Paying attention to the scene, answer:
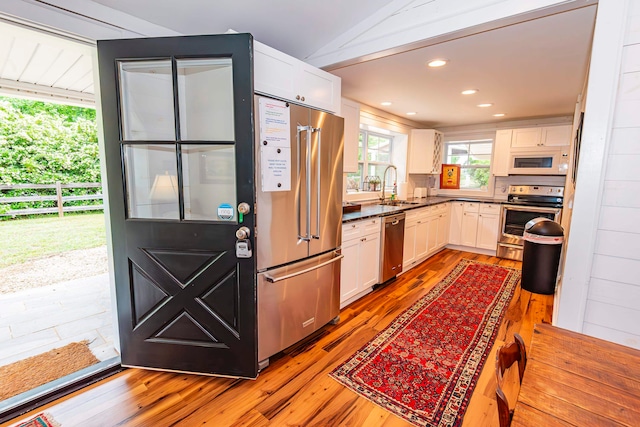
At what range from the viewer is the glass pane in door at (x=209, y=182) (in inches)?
72.2

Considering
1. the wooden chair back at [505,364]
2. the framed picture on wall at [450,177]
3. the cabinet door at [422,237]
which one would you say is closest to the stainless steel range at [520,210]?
the framed picture on wall at [450,177]

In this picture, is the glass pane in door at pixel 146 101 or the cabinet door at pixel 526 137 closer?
the glass pane in door at pixel 146 101

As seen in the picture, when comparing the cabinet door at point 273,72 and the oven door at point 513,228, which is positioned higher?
the cabinet door at point 273,72

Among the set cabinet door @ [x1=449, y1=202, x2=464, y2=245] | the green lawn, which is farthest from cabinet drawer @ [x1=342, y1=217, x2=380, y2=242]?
the green lawn

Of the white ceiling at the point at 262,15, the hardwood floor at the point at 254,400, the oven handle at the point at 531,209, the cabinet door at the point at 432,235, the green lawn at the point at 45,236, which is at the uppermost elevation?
the white ceiling at the point at 262,15

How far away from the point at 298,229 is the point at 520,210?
4.10 meters

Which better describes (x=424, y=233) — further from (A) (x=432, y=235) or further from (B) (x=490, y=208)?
(B) (x=490, y=208)

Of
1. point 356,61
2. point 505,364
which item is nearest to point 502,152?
point 356,61

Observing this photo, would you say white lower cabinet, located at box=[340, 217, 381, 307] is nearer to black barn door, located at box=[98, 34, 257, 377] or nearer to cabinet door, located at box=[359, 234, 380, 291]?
cabinet door, located at box=[359, 234, 380, 291]

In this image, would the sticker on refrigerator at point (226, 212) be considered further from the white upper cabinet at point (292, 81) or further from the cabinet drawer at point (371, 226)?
the cabinet drawer at point (371, 226)

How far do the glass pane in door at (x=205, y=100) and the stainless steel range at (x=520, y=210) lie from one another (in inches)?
182

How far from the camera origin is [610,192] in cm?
148

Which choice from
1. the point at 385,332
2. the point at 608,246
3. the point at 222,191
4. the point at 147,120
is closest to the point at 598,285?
the point at 608,246

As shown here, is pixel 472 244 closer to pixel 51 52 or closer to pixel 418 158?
pixel 418 158
